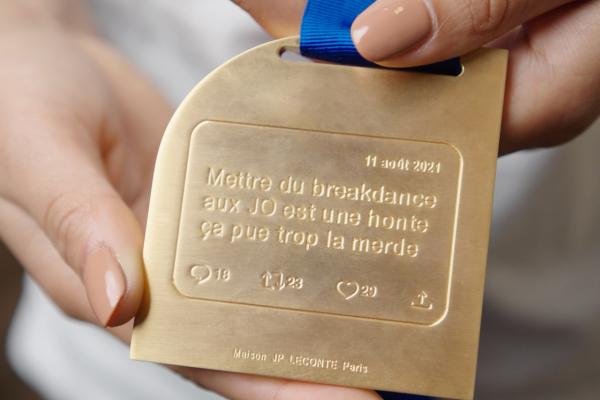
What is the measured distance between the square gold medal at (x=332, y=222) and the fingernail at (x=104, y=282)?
0.12 ft

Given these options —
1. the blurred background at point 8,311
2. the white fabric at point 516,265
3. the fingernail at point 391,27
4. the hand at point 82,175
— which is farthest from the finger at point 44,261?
the blurred background at point 8,311

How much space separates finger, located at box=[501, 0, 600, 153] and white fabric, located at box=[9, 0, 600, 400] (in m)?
0.19

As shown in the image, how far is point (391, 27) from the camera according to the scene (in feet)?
2.05

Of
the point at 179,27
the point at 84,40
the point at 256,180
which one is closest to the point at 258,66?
the point at 256,180

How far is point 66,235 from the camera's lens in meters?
0.71

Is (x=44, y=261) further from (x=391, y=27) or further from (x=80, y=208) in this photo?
(x=391, y=27)

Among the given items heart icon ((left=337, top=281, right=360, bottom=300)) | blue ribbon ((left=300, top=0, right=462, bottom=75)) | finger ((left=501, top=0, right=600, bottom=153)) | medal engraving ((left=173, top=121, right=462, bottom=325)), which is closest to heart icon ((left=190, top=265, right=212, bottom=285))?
medal engraving ((left=173, top=121, right=462, bottom=325))

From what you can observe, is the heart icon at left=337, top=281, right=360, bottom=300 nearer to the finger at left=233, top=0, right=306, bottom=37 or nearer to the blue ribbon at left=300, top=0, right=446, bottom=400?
the blue ribbon at left=300, top=0, right=446, bottom=400

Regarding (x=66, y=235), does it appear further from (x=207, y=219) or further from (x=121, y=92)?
(x=121, y=92)

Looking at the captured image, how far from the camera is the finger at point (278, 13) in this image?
2.42ft

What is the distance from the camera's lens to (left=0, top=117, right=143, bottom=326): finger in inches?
25.3

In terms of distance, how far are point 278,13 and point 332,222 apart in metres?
0.24

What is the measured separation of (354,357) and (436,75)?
0.91 feet

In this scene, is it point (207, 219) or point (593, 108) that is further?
point (593, 108)
